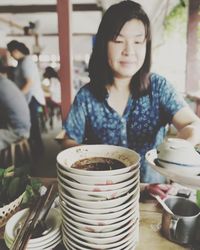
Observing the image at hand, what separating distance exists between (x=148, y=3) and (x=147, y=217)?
22.2 feet

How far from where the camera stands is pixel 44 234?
0.88 metres

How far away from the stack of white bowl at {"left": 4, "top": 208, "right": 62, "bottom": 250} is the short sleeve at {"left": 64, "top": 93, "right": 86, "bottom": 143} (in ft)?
2.55

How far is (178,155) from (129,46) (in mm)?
783

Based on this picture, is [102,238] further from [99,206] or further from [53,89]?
[53,89]

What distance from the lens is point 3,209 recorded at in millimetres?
1000

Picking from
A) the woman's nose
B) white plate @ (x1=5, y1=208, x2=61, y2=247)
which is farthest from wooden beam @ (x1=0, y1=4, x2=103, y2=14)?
white plate @ (x1=5, y1=208, x2=61, y2=247)

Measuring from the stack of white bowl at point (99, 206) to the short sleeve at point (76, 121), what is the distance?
894 mm

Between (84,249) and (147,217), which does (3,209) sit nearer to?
(84,249)

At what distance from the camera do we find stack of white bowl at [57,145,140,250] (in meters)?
0.75

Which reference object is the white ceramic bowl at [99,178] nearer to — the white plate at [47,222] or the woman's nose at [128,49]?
the white plate at [47,222]

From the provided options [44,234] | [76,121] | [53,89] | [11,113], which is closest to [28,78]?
[11,113]

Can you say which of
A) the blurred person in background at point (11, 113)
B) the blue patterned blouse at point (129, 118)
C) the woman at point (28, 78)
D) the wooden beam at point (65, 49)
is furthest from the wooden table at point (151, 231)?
the woman at point (28, 78)

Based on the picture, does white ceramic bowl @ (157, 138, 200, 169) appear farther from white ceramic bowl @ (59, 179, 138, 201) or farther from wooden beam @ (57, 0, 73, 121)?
wooden beam @ (57, 0, 73, 121)

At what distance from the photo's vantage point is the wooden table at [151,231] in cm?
90
